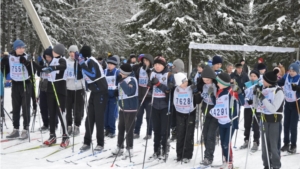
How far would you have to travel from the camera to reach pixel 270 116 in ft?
17.2

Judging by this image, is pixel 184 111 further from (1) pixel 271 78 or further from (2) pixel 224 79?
(1) pixel 271 78

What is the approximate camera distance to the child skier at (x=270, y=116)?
5.11 m

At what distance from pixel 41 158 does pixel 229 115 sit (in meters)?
3.50

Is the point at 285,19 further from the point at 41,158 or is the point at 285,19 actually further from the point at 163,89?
the point at 41,158

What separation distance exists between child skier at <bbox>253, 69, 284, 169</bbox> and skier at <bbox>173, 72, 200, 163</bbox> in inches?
43.3

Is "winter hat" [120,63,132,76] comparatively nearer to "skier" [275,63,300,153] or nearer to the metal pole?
"skier" [275,63,300,153]

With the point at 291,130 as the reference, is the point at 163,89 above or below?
above

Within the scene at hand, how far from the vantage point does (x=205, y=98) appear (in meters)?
5.93

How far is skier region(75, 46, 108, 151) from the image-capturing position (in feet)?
20.7

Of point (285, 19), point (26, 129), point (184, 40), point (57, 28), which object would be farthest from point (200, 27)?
point (26, 129)

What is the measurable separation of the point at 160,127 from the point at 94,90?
146 centimetres

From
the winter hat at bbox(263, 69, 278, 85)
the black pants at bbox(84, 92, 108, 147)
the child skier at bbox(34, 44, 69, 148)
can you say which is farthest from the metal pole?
the winter hat at bbox(263, 69, 278, 85)

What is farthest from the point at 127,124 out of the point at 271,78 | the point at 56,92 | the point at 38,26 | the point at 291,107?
the point at 38,26

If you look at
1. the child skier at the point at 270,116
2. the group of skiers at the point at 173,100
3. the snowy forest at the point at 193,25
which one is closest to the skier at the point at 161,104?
the group of skiers at the point at 173,100
